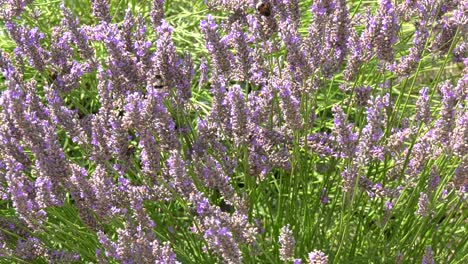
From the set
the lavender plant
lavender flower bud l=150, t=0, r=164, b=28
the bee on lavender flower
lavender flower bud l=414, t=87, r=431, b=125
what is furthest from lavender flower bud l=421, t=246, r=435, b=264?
lavender flower bud l=150, t=0, r=164, b=28

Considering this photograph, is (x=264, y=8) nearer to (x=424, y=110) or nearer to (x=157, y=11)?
(x=157, y=11)

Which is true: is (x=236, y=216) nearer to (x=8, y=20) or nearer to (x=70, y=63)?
(x=70, y=63)

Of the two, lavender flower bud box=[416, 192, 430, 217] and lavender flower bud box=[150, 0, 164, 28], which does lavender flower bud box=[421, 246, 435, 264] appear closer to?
lavender flower bud box=[416, 192, 430, 217]

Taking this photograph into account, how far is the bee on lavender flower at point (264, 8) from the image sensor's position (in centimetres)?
217

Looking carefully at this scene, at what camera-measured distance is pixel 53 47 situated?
236 cm

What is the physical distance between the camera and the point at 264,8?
217 centimetres

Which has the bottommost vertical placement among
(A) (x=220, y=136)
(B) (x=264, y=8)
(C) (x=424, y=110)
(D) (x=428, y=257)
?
(D) (x=428, y=257)

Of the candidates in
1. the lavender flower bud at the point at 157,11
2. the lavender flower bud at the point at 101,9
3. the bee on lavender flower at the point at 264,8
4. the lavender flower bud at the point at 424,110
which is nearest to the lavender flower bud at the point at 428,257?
the lavender flower bud at the point at 424,110

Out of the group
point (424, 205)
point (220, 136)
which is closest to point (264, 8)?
point (220, 136)

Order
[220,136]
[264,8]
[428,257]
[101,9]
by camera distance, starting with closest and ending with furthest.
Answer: [428,257], [264,8], [220,136], [101,9]

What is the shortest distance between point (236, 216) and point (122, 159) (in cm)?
44

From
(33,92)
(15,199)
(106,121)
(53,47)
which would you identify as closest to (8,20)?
(53,47)

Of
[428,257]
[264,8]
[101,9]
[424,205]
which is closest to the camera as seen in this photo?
→ [428,257]

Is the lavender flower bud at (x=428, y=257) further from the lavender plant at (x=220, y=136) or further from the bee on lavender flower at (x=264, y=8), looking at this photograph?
the bee on lavender flower at (x=264, y=8)
